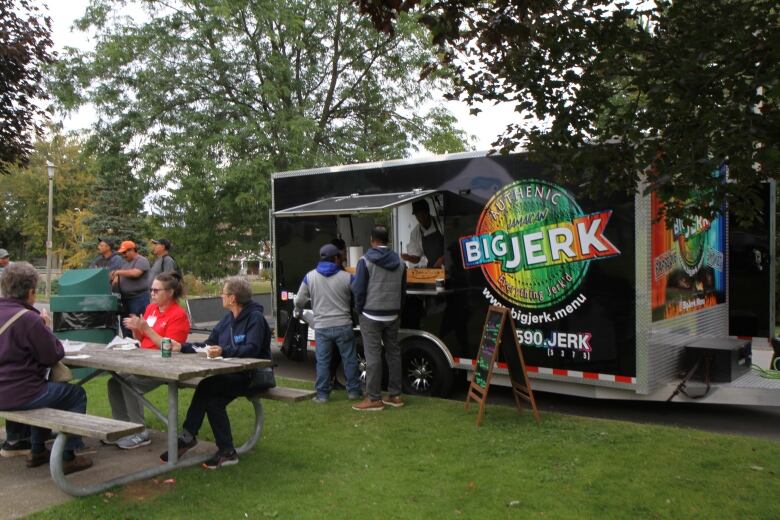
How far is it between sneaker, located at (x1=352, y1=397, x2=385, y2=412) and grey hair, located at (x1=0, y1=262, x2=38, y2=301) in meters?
3.37

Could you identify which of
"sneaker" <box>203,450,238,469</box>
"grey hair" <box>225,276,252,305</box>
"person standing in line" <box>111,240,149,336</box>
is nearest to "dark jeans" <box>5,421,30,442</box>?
"sneaker" <box>203,450,238,469</box>

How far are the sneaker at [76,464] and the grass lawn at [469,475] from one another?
60 centimetres

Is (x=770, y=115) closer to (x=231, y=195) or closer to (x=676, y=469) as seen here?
(x=676, y=469)

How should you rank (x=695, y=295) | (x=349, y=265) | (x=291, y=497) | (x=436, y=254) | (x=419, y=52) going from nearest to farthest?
1. (x=291, y=497)
2. (x=695, y=295)
3. (x=436, y=254)
4. (x=349, y=265)
5. (x=419, y=52)

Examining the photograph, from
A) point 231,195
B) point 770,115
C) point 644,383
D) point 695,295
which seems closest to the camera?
point 770,115

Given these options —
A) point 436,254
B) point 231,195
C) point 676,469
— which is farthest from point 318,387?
point 231,195

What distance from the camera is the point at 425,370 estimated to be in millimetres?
7664

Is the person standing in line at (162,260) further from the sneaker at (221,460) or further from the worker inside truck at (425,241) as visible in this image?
the sneaker at (221,460)

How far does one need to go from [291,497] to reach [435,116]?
575 inches

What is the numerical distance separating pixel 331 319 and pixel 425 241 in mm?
1484

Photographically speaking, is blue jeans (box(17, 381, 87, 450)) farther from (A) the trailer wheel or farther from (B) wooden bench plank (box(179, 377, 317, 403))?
(A) the trailer wheel

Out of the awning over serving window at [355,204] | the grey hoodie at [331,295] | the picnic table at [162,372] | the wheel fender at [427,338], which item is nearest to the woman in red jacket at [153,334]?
the picnic table at [162,372]

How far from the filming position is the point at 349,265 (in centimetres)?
888

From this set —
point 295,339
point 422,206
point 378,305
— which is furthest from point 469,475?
point 295,339
